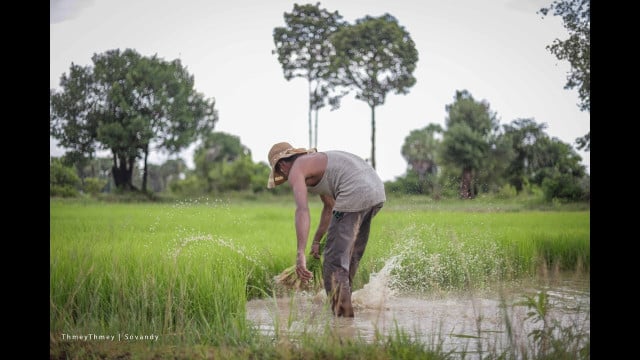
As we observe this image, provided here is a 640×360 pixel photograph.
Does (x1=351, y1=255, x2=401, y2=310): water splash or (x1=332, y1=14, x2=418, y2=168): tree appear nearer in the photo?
(x1=351, y1=255, x2=401, y2=310): water splash

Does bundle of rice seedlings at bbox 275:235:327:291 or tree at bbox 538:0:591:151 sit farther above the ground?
tree at bbox 538:0:591:151

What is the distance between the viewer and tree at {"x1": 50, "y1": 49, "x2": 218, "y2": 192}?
11656 millimetres

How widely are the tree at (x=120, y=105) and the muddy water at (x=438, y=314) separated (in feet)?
23.5

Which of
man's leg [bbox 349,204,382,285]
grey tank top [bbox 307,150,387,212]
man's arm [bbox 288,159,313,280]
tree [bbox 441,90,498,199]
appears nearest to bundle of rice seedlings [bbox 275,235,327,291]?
man's leg [bbox 349,204,382,285]

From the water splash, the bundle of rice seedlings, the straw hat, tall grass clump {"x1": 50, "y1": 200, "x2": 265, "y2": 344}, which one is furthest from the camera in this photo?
the bundle of rice seedlings

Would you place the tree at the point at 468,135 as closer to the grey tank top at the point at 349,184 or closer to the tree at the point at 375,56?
the tree at the point at 375,56

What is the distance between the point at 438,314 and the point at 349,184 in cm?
135

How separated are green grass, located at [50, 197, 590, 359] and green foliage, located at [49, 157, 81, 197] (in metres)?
0.82

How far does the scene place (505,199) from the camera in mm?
14148

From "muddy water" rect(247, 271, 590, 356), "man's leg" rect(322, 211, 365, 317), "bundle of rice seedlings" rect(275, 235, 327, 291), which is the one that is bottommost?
"muddy water" rect(247, 271, 590, 356)

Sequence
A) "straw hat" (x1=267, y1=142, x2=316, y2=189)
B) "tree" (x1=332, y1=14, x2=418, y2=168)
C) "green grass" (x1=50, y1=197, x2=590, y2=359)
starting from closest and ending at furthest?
"green grass" (x1=50, y1=197, x2=590, y2=359)
"straw hat" (x1=267, y1=142, x2=316, y2=189)
"tree" (x1=332, y1=14, x2=418, y2=168)

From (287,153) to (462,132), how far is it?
10.3 metres

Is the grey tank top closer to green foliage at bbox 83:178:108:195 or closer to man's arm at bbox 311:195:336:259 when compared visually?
man's arm at bbox 311:195:336:259

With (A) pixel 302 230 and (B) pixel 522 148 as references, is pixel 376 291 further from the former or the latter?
(B) pixel 522 148
